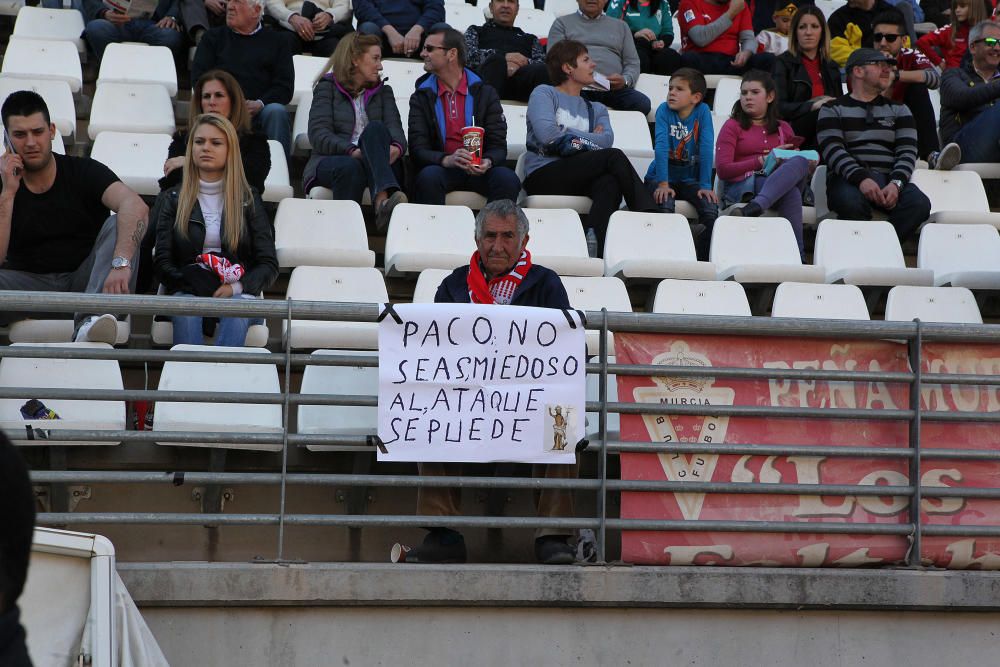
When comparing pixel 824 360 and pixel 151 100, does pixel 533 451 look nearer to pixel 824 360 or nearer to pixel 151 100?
pixel 824 360

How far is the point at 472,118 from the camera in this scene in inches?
320

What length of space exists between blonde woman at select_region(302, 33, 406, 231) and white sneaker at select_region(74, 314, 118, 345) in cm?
225

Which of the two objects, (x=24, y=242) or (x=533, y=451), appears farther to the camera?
(x=24, y=242)

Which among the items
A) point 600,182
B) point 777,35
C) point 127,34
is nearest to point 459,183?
point 600,182

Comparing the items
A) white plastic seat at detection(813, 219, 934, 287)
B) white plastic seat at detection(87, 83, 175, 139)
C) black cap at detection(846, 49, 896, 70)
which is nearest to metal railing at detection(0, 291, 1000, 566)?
white plastic seat at detection(813, 219, 934, 287)

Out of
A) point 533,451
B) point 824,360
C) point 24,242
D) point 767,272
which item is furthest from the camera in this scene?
point 767,272

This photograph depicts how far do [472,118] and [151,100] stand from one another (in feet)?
6.27

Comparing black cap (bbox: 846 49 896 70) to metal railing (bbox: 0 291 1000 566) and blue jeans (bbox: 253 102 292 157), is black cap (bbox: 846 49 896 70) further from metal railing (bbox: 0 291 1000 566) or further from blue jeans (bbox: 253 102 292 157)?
metal railing (bbox: 0 291 1000 566)

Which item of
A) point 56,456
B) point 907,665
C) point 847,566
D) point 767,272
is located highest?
point 767,272

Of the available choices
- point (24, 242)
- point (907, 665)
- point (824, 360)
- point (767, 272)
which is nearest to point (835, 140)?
point (767, 272)

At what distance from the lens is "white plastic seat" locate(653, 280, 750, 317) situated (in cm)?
664

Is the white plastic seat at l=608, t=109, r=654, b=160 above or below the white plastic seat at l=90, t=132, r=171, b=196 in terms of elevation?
above

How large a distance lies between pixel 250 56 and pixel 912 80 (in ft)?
14.3

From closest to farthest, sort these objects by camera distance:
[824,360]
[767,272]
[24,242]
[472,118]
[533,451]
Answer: [533,451]
[824,360]
[24,242]
[767,272]
[472,118]
